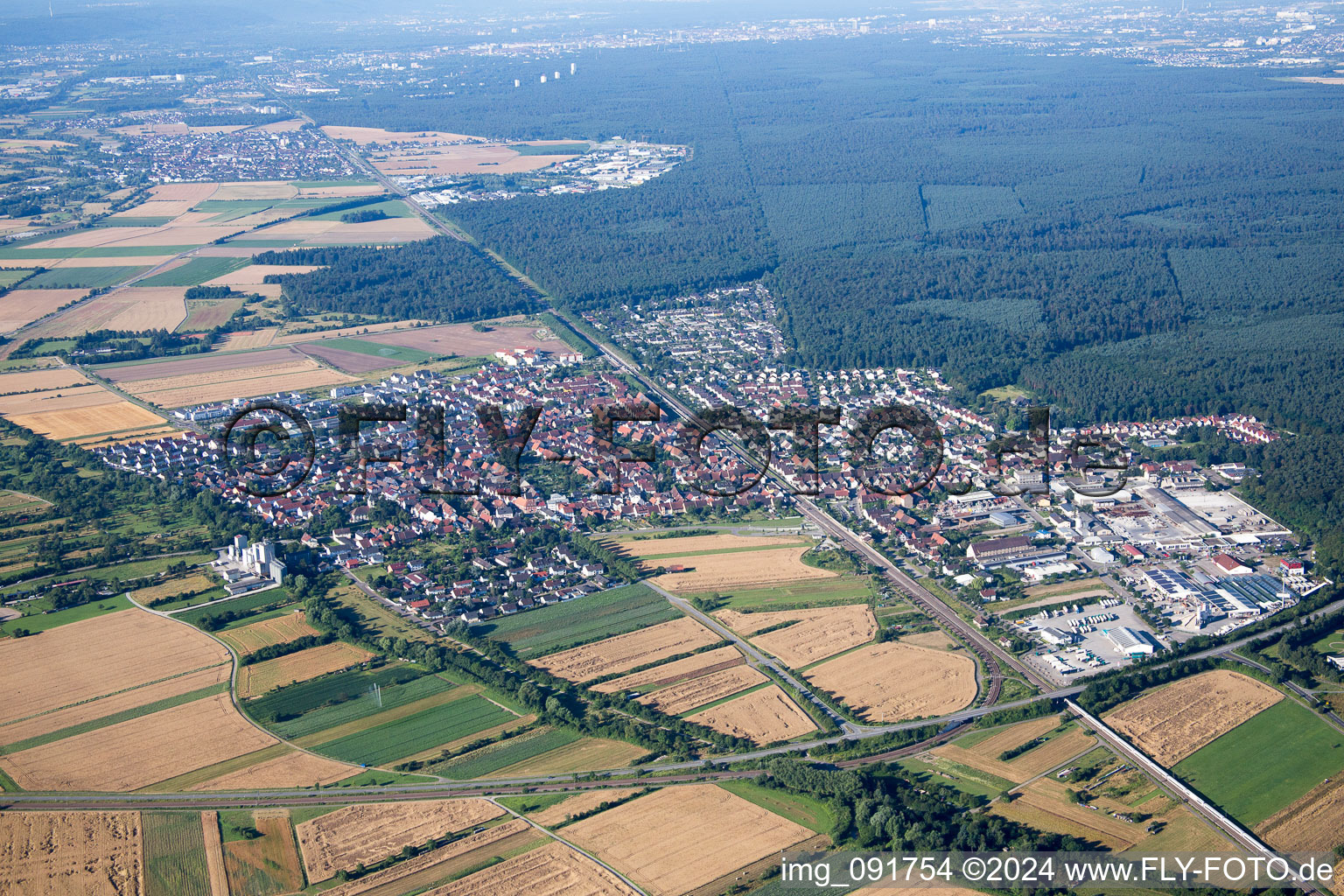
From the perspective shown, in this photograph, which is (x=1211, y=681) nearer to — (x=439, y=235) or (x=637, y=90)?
(x=439, y=235)

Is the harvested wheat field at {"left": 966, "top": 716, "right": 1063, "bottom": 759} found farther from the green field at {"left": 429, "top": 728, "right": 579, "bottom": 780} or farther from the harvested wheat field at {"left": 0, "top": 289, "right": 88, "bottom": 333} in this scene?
the harvested wheat field at {"left": 0, "top": 289, "right": 88, "bottom": 333}

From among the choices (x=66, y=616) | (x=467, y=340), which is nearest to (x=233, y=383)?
(x=467, y=340)

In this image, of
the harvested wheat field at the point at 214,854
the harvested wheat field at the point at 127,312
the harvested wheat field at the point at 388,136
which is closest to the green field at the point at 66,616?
the harvested wheat field at the point at 214,854

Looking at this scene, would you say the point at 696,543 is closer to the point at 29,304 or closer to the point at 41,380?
the point at 41,380

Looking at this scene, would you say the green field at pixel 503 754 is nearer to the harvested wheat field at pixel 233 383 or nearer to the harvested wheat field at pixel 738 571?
the harvested wheat field at pixel 738 571

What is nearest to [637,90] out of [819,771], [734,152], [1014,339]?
[734,152]

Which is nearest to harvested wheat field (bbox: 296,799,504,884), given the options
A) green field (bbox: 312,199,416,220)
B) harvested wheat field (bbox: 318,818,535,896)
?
harvested wheat field (bbox: 318,818,535,896)
